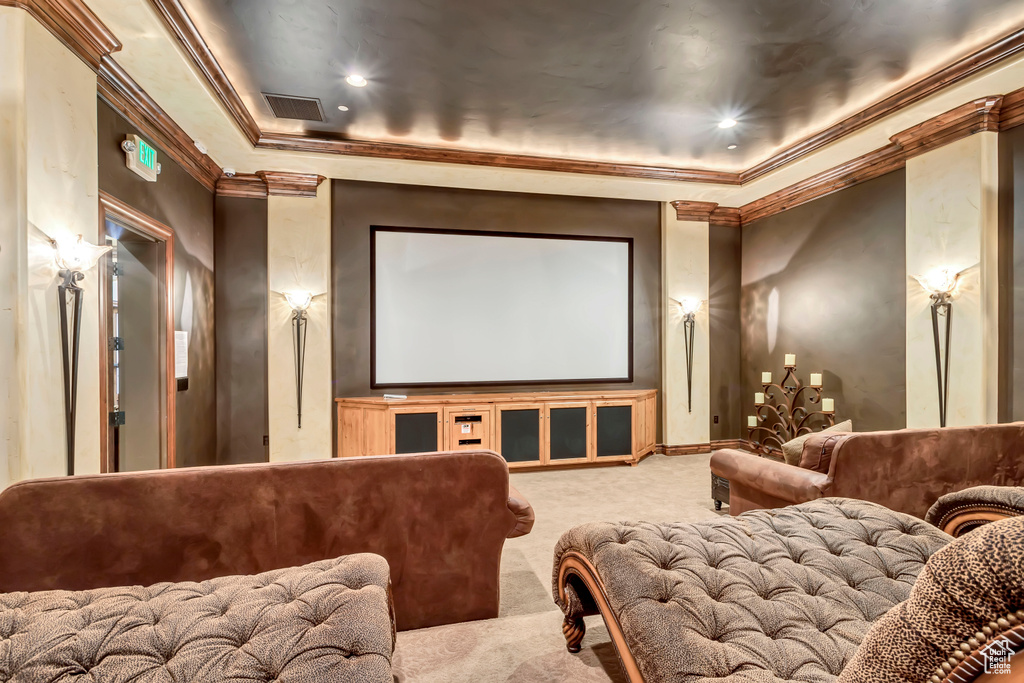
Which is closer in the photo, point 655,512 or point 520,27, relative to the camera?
point 520,27

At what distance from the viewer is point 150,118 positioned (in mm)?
3520

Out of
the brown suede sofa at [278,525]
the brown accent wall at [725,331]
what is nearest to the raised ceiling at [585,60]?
the brown accent wall at [725,331]

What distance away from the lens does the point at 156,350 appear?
12.5 feet

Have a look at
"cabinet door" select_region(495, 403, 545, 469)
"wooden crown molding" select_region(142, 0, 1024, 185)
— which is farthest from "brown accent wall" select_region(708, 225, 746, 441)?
"cabinet door" select_region(495, 403, 545, 469)

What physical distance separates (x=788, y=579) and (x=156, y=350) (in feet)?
14.0

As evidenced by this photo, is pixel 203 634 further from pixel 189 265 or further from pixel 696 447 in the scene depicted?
→ pixel 696 447

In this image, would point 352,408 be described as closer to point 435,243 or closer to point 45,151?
point 435,243

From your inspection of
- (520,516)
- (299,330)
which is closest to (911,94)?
(520,516)

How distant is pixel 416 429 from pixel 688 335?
338 centimetres

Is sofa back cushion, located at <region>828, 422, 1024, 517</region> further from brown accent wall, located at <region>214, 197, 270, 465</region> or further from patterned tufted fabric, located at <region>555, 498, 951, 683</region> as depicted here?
brown accent wall, located at <region>214, 197, 270, 465</region>

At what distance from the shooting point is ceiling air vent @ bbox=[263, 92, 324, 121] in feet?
12.4

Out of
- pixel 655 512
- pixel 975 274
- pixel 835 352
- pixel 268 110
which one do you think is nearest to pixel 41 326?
pixel 268 110

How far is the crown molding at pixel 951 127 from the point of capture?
141 inches

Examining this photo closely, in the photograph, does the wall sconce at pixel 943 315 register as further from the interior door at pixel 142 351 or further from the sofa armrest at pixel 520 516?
the interior door at pixel 142 351
